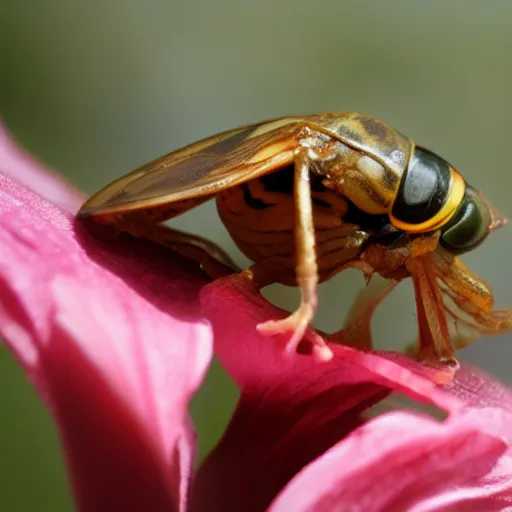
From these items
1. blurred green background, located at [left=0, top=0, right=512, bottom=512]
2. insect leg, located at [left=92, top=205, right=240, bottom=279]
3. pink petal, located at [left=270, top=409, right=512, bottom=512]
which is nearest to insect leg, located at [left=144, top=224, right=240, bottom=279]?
insect leg, located at [left=92, top=205, right=240, bottom=279]

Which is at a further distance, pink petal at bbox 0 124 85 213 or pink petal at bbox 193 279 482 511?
pink petal at bbox 0 124 85 213

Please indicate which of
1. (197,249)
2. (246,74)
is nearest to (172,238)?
(197,249)

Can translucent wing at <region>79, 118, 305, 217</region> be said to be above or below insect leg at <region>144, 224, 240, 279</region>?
above

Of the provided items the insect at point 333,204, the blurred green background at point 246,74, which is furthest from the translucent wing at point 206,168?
the blurred green background at point 246,74

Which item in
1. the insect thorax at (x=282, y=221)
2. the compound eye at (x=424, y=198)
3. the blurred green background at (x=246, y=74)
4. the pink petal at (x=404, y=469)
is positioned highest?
the compound eye at (x=424, y=198)

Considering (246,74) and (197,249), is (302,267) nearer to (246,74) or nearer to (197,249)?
(197,249)

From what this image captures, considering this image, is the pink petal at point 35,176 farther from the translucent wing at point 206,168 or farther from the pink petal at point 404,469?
the pink petal at point 404,469

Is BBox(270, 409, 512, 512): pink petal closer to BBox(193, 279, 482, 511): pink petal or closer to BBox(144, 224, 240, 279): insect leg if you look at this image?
BBox(193, 279, 482, 511): pink petal

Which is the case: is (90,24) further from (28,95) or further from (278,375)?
(278,375)
